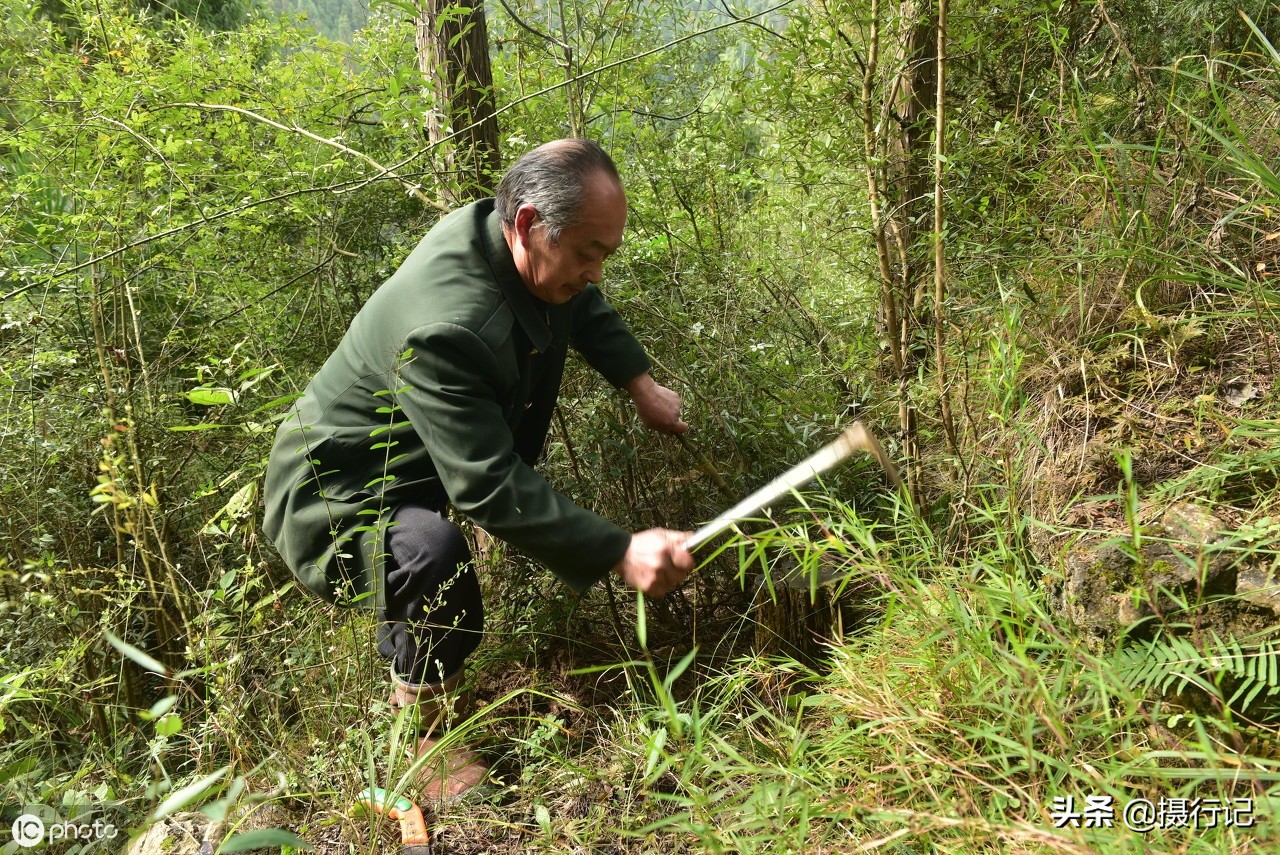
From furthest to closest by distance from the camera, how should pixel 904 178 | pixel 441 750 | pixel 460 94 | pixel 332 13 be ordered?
1. pixel 332 13
2. pixel 460 94
3. pixel 904 178
4. pixel 441 750

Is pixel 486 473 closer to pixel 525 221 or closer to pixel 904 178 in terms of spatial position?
pixel 525 221

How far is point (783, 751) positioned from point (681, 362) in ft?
4.75

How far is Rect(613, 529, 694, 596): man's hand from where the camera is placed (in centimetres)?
191

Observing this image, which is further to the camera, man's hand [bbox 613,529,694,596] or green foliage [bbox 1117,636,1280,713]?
man's hand [bbox 613,529,694,596]

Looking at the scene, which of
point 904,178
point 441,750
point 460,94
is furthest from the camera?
point 460,94

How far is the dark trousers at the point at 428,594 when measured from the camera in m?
2.15

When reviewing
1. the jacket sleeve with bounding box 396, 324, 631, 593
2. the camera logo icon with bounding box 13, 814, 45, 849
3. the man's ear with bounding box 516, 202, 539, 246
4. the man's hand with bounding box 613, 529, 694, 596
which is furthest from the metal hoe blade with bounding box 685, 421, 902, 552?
the camera logo icon with bounding box 13, 814, 45, 849

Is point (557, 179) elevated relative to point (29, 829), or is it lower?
elevated

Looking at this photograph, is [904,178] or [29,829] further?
[904,178]

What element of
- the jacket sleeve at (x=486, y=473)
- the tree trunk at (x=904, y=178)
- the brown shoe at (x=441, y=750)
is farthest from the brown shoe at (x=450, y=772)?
the tree trunk at (x=904, y=178)

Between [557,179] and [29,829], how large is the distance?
7.11 feet

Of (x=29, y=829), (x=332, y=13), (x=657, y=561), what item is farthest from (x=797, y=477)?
(x=332, y=13)

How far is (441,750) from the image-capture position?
2.02 metres

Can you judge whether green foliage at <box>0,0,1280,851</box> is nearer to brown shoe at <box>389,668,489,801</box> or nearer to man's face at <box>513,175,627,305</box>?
brown shoe at <box>389,668,489,801</box>
